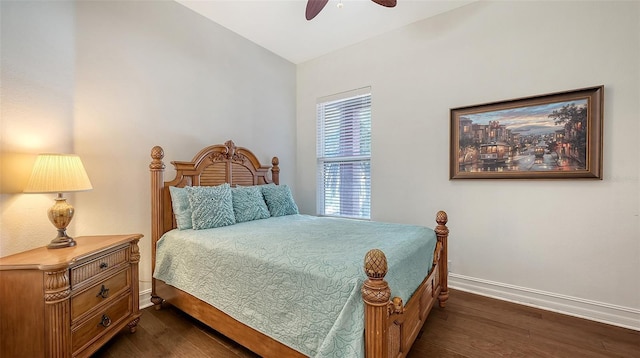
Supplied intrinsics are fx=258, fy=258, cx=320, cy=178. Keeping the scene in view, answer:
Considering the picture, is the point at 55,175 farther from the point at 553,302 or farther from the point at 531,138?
the point at 553,302

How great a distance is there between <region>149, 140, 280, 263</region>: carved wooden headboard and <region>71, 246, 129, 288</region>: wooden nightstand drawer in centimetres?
45

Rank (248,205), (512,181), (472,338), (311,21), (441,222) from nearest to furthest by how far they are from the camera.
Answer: (472,338)
(441,222)
(512,181)
(248,205)
(311,21)

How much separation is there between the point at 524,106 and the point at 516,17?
0.87 metres

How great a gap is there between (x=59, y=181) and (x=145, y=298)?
54.2 inches

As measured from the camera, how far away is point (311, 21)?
3.01m

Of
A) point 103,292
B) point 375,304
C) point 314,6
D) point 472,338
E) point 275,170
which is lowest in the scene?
point 472,338

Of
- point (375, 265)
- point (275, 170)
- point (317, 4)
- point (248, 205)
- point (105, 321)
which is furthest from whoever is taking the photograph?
point (275, 170)

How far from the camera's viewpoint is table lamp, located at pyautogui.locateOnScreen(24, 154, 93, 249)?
157cm

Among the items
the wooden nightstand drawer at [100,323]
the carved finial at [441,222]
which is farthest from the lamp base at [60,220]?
the carved finial at [441,222]

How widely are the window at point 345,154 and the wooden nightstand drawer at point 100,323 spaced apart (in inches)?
102

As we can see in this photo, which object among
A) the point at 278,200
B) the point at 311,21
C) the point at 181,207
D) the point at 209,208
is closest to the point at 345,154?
the point at 278,200

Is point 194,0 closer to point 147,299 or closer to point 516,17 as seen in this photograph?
point 147,299

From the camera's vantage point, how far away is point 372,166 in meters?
3.40

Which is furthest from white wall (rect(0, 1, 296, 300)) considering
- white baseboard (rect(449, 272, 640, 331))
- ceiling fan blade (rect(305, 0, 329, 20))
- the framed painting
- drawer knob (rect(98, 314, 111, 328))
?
A: white baseboard (rect(449, 272, 640, 331))
